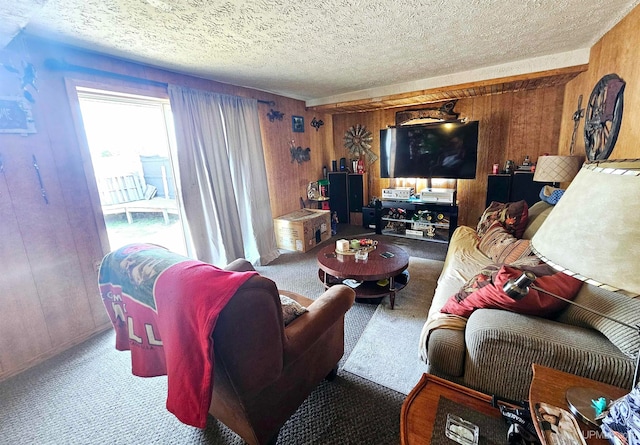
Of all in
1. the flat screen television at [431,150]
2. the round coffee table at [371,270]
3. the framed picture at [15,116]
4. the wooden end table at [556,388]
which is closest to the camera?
the wooden end table at [556,388]

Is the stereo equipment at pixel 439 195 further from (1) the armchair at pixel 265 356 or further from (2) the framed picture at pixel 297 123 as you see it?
(1) the armchair at pixel 265 356

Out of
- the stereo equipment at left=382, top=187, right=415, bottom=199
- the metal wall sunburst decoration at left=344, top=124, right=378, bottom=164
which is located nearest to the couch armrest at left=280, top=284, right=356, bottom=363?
the stereo equipment at left=382, top=187, right=415, bottom=199

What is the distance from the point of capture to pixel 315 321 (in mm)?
1341

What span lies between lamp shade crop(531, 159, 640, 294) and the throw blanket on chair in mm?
872

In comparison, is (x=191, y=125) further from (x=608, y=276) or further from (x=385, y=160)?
(x=608, y=276)

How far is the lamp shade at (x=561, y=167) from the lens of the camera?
2.63m

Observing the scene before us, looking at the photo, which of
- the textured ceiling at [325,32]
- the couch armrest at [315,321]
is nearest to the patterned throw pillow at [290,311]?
the couch armrest at [315,321]

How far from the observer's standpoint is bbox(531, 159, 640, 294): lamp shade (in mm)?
527

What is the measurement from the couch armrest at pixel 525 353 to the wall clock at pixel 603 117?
186cm

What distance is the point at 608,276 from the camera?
0.54 m

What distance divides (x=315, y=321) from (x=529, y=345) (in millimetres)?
883

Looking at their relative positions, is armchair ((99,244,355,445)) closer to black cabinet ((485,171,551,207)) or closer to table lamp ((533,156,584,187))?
table lamp ((533,156,584,187))

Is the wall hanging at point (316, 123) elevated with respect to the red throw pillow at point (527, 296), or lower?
elevated

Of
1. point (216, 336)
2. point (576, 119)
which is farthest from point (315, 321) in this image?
point (576, 119)
